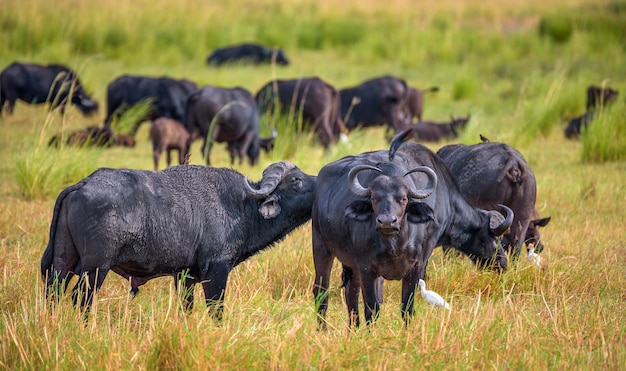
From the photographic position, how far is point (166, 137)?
14398 millimetres

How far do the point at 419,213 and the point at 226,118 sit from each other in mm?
9055

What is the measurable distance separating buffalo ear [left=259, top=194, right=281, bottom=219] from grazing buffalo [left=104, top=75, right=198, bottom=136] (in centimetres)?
1068

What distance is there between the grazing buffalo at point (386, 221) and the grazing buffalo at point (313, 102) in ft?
27.8

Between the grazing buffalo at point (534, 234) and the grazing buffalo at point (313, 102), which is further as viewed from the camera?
the grazing buffalo at point (313, 102)

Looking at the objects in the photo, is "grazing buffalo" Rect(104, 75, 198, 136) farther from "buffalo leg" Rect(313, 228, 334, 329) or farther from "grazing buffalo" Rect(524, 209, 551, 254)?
"buffalo leg" Rect(313, 228, 334, 329)

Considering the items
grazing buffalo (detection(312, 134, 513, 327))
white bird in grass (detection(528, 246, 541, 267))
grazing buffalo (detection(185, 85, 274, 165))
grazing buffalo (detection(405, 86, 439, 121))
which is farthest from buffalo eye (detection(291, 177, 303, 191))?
grazing buffalo (detection(405, 86, 439, 121))

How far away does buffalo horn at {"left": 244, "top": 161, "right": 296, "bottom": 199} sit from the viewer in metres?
7.46

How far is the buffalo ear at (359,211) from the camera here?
247 inches

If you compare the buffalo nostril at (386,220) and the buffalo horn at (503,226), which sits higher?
the buffalo nostril at (386,220)

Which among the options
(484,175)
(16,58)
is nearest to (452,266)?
(484,175)

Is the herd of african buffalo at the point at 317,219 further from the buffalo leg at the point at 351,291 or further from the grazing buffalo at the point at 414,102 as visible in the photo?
the grazing buffalo at the point at 414,102

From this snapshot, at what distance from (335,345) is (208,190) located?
209 cm

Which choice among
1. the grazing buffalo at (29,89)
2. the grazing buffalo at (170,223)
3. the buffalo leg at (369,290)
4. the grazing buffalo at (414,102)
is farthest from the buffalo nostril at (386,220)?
the grazing buffalo at (29,89)

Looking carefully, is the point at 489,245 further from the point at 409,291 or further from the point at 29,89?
the point at 29,89
